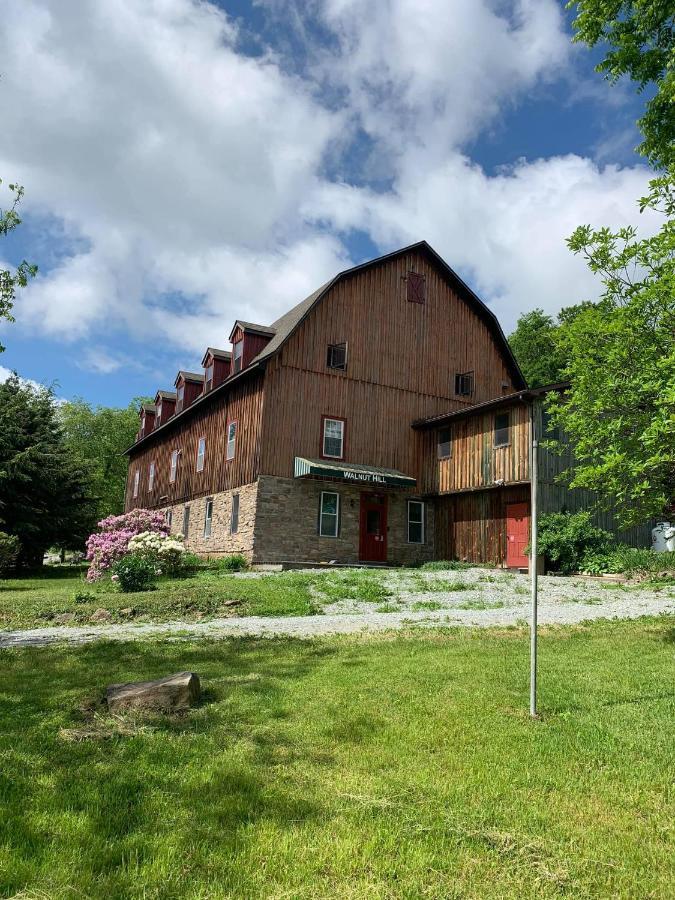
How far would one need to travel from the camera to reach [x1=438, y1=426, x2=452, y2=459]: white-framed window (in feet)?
83.2

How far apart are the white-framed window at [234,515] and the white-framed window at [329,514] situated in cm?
329

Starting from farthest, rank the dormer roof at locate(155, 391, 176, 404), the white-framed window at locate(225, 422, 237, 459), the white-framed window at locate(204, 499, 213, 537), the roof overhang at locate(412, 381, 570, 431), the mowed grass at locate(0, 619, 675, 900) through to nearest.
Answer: the dormer roof at locate(155, 391, 176, 404) < the white-framed window at locate(204, 499, 213, 537) < the white-framed window at locate(225, 422, 237, 459) < the roof overhang at locate(412, 381, 570, 431) < the mowed grass at locate(0, 619, 675, 900)

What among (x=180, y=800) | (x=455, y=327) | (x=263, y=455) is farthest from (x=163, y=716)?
(x=455, y=327)

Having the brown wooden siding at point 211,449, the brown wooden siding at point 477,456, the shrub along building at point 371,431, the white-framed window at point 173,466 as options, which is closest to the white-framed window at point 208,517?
the shrub along building at point 371,431

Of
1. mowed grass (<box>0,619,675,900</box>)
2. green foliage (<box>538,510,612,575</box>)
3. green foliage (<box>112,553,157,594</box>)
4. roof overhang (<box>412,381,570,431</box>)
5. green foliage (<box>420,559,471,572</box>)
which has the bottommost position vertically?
mowed grass (<box>0,619,675,900</box>)

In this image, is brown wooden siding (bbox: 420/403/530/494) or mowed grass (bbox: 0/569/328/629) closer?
mowed grass (bbox: 0/569/328/629)

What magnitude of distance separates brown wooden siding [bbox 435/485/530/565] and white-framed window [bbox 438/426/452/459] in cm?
171

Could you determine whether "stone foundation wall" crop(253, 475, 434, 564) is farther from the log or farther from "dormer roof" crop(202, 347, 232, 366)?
the log

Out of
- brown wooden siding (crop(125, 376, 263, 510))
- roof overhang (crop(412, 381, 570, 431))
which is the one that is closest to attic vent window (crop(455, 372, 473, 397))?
roof overhang (crop(412, 381, 570, 431))

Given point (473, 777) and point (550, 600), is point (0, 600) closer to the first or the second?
point (550, 600)

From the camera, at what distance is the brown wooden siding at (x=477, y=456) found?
21.9 meters

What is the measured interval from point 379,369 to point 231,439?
673 centimetres

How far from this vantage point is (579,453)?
9055 mm

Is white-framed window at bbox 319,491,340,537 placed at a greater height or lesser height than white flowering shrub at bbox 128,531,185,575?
greater
